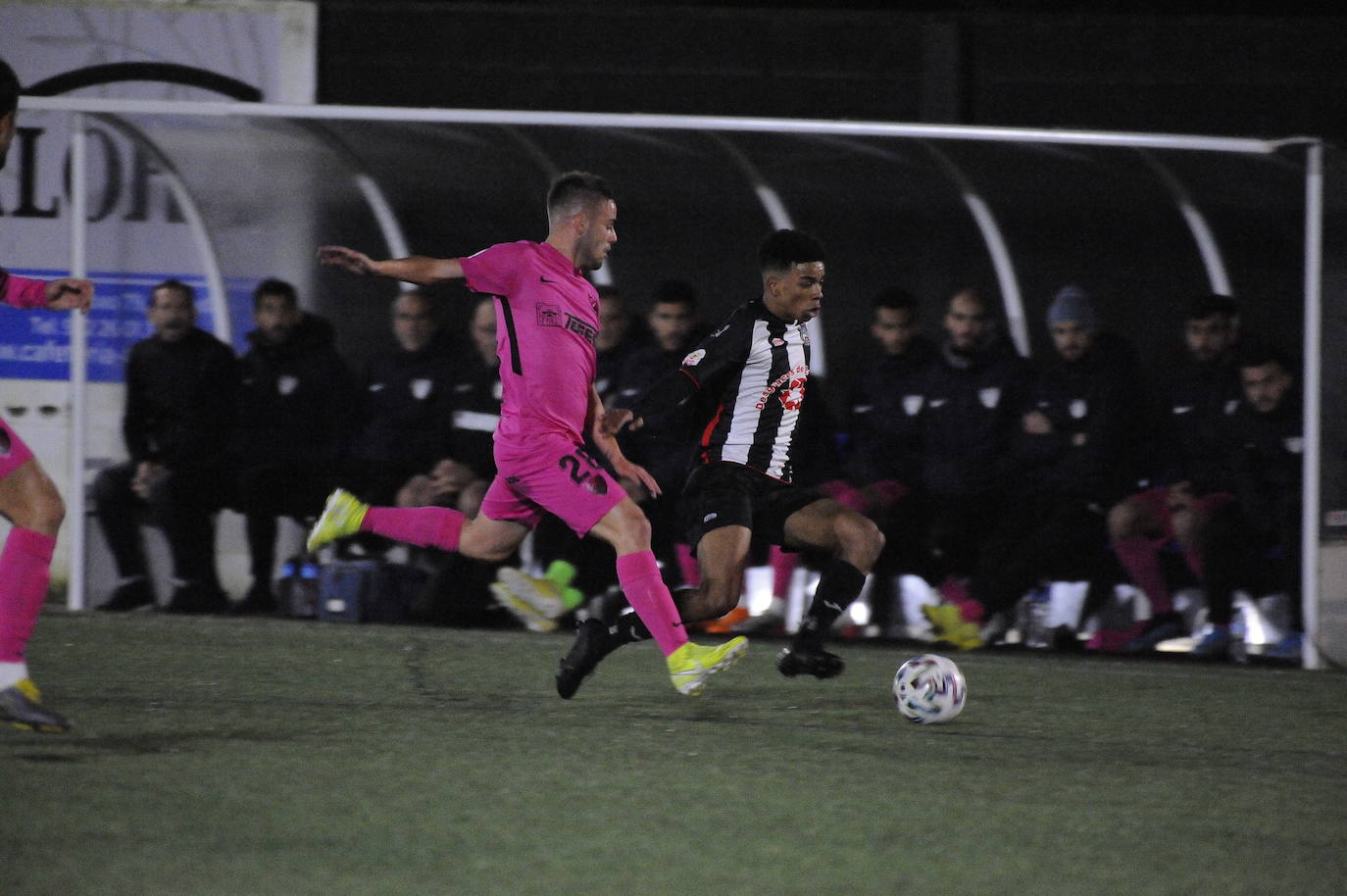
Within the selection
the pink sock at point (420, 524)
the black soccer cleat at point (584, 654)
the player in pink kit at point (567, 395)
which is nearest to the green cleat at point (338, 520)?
the pink sock at point (420, 524)

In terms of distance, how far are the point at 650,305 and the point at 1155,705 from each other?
11.4 feet

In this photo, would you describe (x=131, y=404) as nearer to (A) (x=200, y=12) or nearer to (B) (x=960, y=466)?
(A) (x=200, y=12)

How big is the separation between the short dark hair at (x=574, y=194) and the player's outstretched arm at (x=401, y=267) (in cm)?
38

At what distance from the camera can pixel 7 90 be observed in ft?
14.6

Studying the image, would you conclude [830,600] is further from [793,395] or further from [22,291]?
[22,291]

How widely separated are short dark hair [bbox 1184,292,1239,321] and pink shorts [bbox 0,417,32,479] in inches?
187

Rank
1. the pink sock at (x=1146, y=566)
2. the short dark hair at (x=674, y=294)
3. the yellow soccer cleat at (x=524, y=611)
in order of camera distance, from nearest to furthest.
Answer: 1. the pink sock at (x=1146, y=566)
2. the yellow soccer cleat at (x=524, y=611)
3. the short dark hair at (x=674, y=294)

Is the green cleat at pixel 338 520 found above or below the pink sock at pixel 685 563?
above

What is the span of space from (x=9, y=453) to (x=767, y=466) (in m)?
2.32

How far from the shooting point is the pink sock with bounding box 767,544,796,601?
25.4ft

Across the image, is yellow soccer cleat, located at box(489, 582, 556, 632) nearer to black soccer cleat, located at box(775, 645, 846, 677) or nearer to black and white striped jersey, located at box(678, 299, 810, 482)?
black and white striped jersey, located at box(678, 299, 810, 482)

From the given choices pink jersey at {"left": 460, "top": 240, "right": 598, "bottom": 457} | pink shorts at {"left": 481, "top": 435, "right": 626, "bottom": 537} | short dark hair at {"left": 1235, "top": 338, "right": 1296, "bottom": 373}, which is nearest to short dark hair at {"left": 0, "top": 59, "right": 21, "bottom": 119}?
pink jersey at {"left": 460, "top": 240, "right": 598, "bottom": 457}

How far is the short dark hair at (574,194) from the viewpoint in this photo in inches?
212

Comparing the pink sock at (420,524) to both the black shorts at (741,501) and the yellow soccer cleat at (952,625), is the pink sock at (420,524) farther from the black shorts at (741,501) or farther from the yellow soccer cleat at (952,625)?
the yellow soccer cleat at (952,625)
